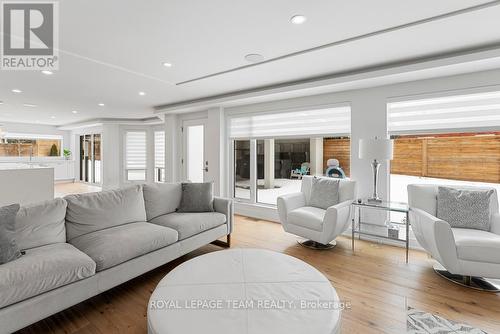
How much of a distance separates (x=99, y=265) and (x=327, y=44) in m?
2.97

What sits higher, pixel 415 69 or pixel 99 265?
pixel 415 69

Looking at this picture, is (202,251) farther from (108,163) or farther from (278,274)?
(108,163)

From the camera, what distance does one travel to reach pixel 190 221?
2.84 metres

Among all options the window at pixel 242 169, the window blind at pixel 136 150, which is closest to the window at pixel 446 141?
the window at pixel 242 169

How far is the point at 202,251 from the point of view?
3.19 metres

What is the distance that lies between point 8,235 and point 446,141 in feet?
15.5

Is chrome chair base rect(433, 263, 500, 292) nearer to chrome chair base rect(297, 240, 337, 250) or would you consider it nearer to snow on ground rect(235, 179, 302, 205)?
chrome chair base rect(297, 240, 337, 250)

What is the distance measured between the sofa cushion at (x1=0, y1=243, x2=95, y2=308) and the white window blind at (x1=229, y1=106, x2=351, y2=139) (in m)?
3.54

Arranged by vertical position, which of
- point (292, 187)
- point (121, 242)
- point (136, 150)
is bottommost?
point (121, 242)

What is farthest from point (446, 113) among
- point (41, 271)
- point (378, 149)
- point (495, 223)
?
point (41, 271)

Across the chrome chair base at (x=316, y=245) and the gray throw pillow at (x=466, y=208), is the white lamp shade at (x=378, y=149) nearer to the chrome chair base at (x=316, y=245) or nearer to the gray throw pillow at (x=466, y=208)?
the gray throw pillow at (x=466, y=208)

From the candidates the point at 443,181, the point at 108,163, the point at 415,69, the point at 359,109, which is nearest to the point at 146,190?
the point at 359,109

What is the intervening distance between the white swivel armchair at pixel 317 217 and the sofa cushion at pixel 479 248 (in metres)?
1.13

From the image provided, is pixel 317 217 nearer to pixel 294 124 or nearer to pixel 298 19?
pixel 294 124
